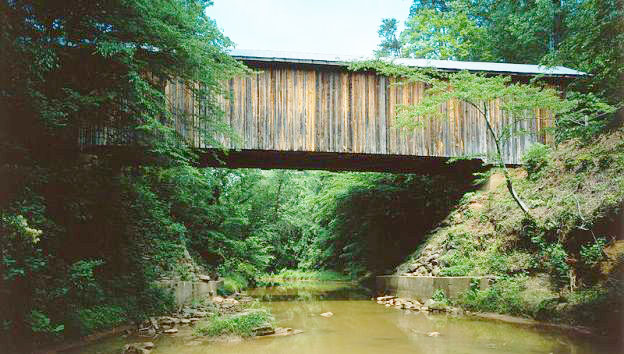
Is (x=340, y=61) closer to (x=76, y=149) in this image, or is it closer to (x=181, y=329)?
(x=76, y=149)

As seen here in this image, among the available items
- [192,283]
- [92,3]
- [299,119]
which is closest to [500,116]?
[299,119]

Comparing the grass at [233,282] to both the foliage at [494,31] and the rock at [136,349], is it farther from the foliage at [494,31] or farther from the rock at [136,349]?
the foliage at [494,31]

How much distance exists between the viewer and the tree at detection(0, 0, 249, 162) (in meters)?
6.07

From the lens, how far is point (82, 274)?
21.3 feet

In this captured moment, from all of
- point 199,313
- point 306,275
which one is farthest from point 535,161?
point 306,275

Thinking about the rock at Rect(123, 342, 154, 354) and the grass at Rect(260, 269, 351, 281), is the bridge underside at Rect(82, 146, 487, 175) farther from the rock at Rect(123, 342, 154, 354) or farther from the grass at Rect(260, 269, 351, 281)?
the grass at Rect(260, 269, 351, 281)

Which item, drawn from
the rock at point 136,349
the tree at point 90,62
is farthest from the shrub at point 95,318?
the tree at point 90,62

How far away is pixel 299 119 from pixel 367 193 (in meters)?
6.97

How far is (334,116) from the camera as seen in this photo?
14125mm

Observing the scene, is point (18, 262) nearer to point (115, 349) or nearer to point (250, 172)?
point (115, 349)

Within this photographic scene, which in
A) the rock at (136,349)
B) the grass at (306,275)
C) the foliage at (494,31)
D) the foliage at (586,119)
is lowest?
the grass at (306,275)

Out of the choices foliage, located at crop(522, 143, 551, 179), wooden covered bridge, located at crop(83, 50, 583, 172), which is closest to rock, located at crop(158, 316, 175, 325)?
wooden covered bridge, located at crop(83, 50, 583, 172)

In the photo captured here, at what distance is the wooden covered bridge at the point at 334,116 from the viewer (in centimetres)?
1370

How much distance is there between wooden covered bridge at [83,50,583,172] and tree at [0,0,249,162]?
4.21 m
